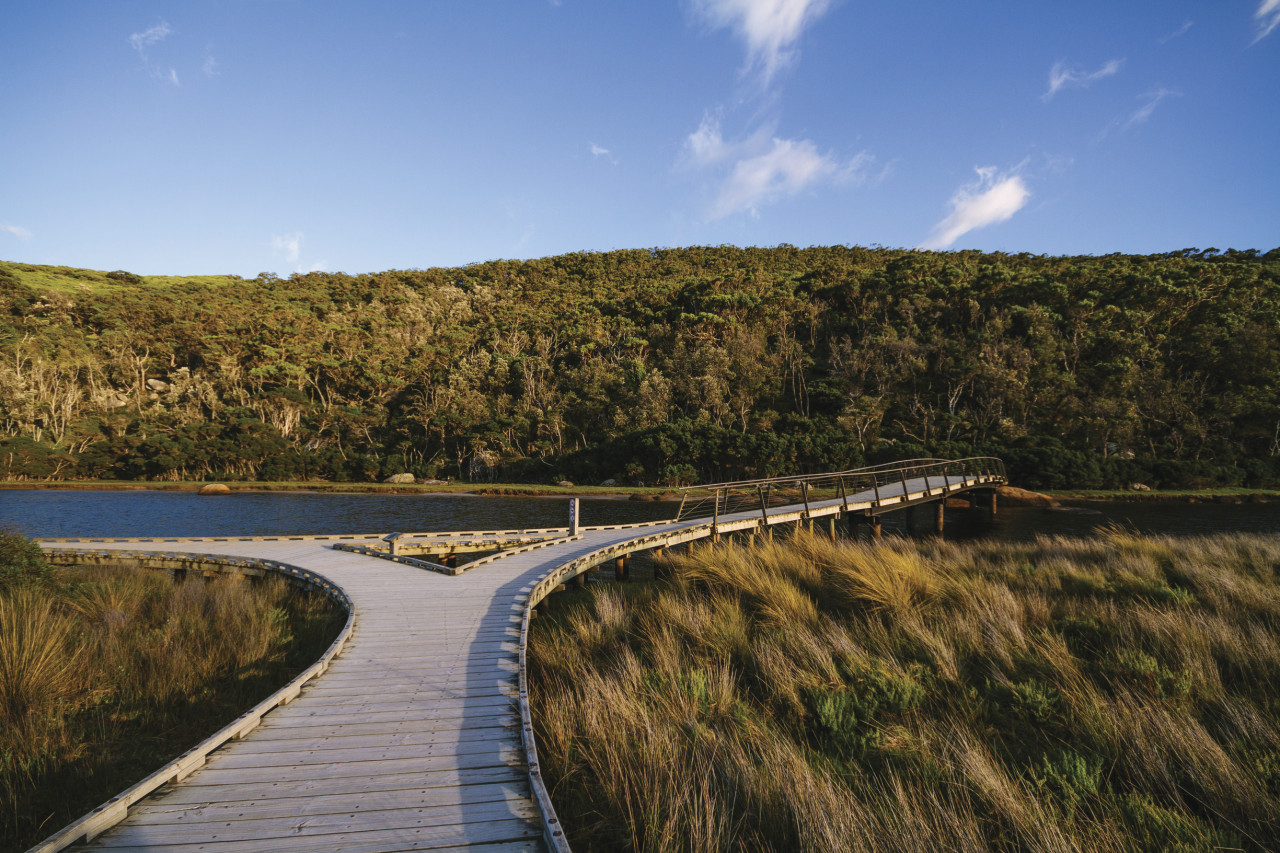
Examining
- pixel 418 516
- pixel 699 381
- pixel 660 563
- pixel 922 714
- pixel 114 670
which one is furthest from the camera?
pixel 699 381

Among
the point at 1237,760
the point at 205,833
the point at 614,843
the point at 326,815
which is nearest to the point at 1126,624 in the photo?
the point at 1237,760

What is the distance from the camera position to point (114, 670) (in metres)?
5.50

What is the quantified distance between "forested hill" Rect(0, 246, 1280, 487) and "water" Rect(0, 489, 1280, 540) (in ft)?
21.8

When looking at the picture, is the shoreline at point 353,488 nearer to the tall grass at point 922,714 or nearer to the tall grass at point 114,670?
the tall grass at point 114,670

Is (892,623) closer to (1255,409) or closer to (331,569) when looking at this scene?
(331,569)

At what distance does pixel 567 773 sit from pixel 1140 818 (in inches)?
136

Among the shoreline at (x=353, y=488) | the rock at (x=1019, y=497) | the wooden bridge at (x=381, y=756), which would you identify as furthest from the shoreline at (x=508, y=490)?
the wooden bridge at (x=381, y=756)

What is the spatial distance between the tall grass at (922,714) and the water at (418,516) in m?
12.6

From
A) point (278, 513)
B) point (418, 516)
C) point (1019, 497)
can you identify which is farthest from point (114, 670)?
point (1019, 497)

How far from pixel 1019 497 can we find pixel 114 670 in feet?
105

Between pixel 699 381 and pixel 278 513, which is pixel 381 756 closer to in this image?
pixel 278 513

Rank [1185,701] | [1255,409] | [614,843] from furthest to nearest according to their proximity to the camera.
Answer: [1255,409] → [1185,701] → [614,843]

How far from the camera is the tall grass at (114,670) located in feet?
12.8

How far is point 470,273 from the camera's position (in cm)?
9531
